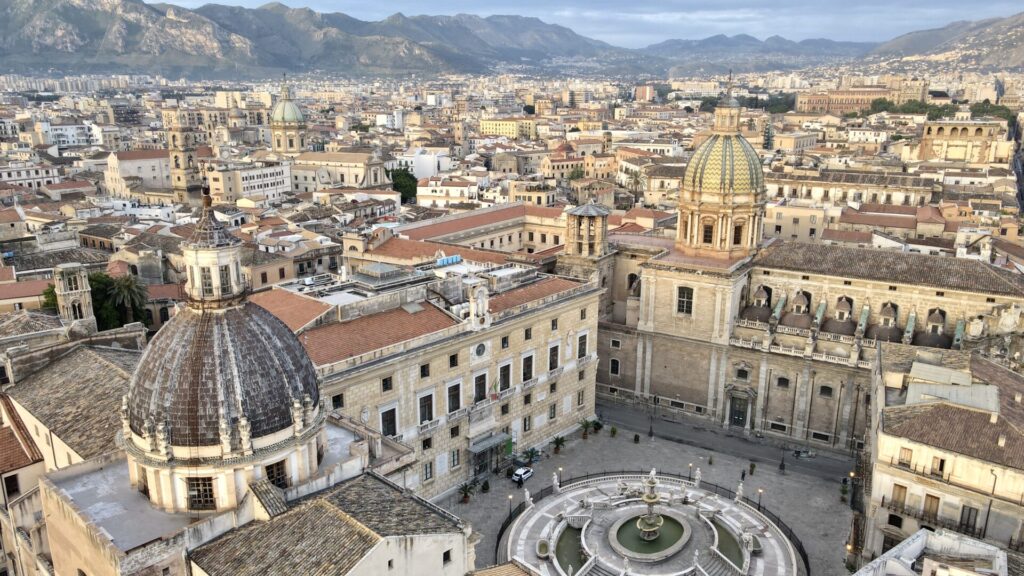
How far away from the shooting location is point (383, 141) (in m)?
180

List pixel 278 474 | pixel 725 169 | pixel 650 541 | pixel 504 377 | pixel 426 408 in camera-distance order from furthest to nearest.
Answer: pixel 725 169
pixel 504 377
pixel 426 408
pixel 650 541
pixel 278 474

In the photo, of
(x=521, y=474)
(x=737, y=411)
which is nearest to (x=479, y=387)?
(x=521, y=474)

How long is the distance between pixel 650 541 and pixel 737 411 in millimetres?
19035

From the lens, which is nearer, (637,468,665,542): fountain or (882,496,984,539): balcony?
(882,496,984,539): balcony

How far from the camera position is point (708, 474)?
46219 millimetres

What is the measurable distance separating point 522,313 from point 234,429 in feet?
79.1

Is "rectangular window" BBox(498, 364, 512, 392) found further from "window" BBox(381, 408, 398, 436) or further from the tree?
the tree

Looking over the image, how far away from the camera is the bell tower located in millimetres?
40469

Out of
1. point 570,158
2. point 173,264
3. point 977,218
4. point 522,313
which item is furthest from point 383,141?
point 522,313

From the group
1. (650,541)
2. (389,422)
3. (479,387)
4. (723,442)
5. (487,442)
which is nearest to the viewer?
(650,541)

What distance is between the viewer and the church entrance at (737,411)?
53.7 metres

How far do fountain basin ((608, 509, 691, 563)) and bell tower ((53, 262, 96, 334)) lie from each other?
29698 mm

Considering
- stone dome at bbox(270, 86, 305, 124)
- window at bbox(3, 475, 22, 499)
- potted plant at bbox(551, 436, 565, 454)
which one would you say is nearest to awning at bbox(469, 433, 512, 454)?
potted plant at bbox(551, 436, 565, 454)

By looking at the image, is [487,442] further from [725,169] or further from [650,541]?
[725,169]
